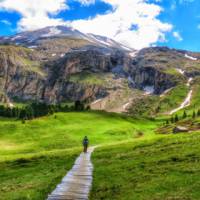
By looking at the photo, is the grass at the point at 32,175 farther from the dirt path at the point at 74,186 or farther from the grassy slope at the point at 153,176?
the grassy slope at the point at 153,176

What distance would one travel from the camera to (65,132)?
136375mm

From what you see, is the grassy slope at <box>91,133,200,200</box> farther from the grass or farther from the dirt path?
the grass

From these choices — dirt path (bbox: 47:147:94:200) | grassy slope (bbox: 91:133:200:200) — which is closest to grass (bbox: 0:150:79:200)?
dirt path (bbox: 47:147:94:200)

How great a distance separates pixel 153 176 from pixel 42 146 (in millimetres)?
78814

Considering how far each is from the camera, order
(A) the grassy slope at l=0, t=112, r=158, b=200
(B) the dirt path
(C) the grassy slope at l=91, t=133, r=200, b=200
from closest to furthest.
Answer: (C) the grassy slope at l=91, t=133, r=200, b=200 < (B) the dirt path < (A) the grassy slope at l=0, t=112, r=158, b=200

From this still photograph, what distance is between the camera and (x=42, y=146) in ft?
363

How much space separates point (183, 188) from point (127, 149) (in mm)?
33772

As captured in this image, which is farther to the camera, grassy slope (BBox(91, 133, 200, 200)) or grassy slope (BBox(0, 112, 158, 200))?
grassy slope (BBox(0, 112, 158, 200))

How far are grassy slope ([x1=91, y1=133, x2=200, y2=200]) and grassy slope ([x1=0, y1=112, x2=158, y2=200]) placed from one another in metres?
5.57

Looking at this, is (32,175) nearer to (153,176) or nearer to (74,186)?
(74,186)

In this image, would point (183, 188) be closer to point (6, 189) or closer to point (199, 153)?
point (199, 153)

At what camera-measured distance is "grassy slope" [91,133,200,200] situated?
28750 mm

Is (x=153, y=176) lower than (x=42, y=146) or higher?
higher

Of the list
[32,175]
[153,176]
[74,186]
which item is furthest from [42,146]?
[153,176]
